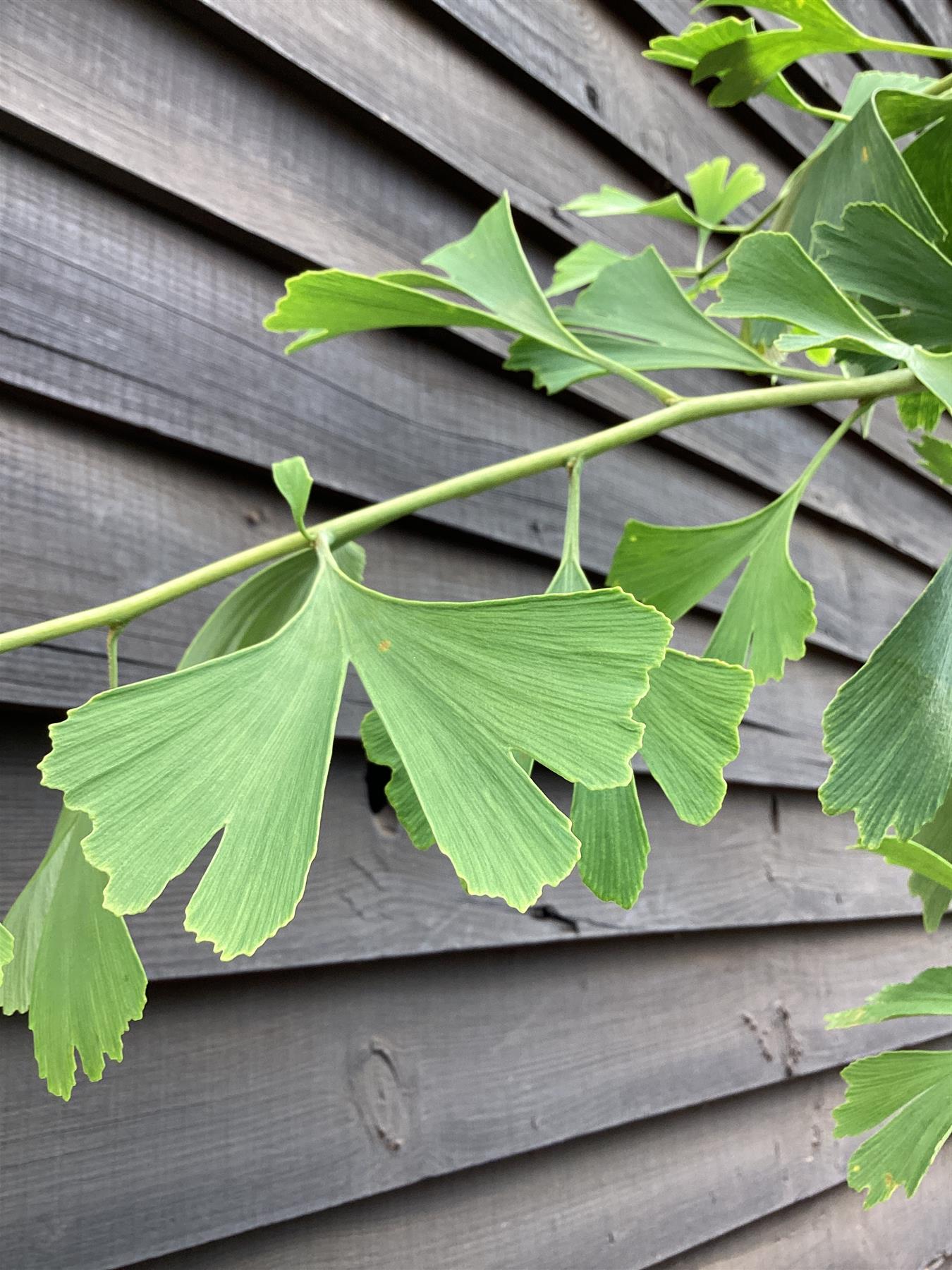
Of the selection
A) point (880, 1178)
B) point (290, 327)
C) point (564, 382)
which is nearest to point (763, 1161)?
point (880, 1178)

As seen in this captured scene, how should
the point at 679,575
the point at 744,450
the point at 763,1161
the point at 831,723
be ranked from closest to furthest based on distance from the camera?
the point at 831,723 < the point at 679,575 < the point at 763,1161 < the point at 744,450

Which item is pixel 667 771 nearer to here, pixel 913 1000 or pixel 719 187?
pixel 913 1000

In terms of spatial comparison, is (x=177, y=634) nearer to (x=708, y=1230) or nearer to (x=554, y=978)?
(x=554, y=978)

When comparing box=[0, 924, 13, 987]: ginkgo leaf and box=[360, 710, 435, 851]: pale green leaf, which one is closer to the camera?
box=[0, 924, 13, 987]: ginkgo leaf

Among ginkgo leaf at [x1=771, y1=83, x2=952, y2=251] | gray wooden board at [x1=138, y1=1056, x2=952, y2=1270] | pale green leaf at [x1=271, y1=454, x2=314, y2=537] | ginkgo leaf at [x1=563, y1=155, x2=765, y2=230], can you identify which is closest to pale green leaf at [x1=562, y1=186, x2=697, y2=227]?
ginkgo leaf at [x1=563, y1=155, x2=765, y2=230]

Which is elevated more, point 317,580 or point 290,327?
point 290,327

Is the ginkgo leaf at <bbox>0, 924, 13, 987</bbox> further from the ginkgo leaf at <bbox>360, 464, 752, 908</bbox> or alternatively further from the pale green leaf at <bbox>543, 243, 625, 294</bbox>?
the pale green leaf at <bbox>543, 243, 625, 294</bbox>

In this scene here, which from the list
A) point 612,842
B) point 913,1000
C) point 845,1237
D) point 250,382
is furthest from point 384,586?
point 845,1237
